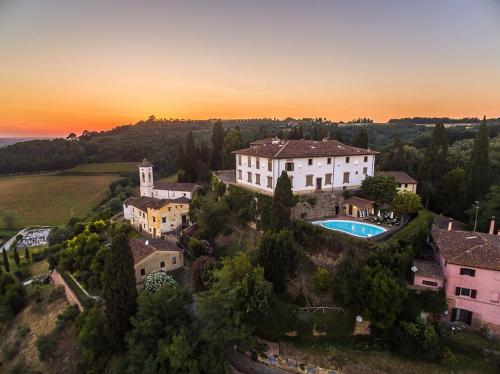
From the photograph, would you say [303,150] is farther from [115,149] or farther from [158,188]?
[115,149]

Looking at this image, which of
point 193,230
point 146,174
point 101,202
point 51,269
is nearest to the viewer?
point 193,230

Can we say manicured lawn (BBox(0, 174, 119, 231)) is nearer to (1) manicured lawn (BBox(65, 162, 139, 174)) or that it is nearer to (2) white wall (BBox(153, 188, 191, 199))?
(1) manicured lawn (BBox(65, 162, 139, 174))

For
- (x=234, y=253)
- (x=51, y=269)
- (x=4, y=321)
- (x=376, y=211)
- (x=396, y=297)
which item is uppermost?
(x=376, y=211)

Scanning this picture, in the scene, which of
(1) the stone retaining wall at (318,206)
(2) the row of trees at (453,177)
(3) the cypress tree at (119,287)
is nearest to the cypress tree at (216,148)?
(1) the stone retaining wall at (318,206)

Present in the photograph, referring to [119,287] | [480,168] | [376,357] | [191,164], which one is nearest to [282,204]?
[376,357]

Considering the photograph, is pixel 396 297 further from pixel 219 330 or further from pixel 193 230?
pixel 193 230

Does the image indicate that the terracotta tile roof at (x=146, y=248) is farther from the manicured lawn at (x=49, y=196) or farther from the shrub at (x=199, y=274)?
the manicured lawn at (x=49, y=196)

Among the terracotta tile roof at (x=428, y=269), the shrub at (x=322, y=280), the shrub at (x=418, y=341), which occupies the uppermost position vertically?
the terracotta tile roof at (x=428, y=269)

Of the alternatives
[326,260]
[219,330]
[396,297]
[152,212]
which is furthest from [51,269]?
[396,297]
